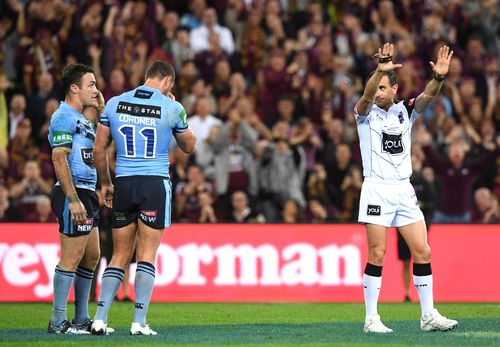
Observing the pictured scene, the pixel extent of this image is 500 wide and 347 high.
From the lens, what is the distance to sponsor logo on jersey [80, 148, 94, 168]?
11172 mm

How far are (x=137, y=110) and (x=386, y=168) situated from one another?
8.28ft

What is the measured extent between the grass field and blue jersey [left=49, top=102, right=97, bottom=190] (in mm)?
1574

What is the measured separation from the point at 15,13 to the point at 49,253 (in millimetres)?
6316

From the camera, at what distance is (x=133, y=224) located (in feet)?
35.3

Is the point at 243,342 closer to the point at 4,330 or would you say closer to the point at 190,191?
the point at 4,330

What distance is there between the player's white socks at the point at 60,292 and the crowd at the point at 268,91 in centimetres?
711

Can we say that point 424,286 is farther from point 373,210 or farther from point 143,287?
point 143,287

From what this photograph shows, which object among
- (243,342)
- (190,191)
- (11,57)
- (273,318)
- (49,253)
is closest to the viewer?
(243,342)

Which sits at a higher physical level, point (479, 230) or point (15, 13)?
point (15, 13)

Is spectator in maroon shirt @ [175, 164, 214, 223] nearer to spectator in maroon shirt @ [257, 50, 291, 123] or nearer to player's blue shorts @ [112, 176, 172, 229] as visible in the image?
spectator in maroon shirt @ [257, 50, 291, 123]

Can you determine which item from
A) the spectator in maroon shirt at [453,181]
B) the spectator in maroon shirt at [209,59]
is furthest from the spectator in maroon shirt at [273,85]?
the spectator in maroon shirt at [453,181]

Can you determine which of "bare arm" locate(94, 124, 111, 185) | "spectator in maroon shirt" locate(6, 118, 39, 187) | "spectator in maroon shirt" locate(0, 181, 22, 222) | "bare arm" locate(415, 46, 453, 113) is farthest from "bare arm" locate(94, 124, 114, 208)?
"spectator in maroon shirt" locate(6, 118, 39, 187)

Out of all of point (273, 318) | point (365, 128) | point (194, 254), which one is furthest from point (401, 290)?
point (365, 128)

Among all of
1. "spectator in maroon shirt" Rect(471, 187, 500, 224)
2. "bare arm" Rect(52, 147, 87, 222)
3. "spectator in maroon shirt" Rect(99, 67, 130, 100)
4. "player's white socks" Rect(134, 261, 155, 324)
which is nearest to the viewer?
"player's white socks" Rect(134, 261, 155, 324)
